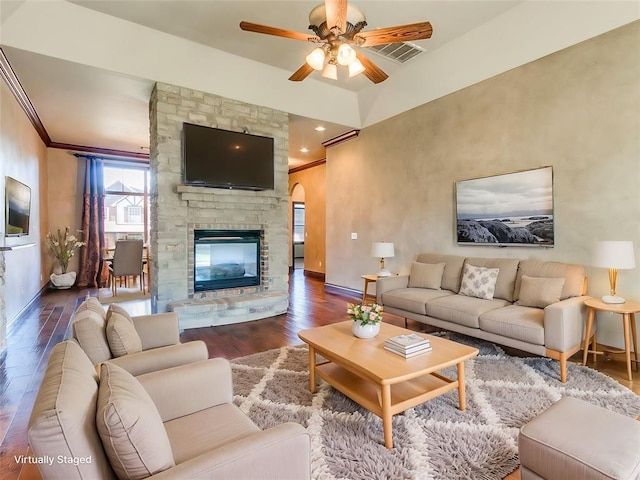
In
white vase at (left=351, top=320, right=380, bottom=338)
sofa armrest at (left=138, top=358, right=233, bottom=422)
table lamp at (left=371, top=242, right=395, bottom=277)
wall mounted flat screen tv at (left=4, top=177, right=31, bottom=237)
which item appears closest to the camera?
sofa armrest at (left=138, top=358, right=233, bottom=422)

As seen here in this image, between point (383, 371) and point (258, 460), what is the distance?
3.55 ft

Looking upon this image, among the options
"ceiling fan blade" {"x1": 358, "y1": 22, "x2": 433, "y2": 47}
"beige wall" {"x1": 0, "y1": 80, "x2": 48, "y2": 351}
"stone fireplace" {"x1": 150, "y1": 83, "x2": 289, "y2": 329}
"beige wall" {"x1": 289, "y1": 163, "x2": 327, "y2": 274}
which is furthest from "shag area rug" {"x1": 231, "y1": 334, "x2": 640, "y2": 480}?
"beige wall" {"x1": 289, "y1": 163, "x2": 327, "y2": 274}

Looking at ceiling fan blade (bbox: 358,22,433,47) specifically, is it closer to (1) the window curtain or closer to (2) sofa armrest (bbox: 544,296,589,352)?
(2) sofa armrest (bbox: 544,296,589,352)

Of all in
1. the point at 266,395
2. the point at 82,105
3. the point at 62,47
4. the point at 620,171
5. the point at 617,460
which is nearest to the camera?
the point at 617,460

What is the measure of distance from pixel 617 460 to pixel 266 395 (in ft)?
6.55

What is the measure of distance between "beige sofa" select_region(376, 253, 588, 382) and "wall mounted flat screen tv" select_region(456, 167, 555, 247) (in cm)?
29

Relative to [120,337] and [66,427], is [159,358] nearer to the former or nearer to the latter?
[120,337]

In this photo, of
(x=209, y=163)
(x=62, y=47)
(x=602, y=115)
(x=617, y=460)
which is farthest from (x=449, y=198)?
(x=62, y=47)

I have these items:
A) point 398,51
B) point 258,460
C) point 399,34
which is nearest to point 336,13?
point 399,34

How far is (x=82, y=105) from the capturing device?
16.2 feet

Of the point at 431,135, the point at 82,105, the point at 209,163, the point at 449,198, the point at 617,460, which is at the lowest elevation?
the point at 617,460

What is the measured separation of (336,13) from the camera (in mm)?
2482

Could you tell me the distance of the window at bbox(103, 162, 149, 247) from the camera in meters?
8.22

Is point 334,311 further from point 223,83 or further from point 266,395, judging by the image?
point 223,83
